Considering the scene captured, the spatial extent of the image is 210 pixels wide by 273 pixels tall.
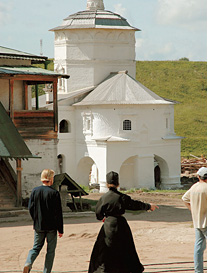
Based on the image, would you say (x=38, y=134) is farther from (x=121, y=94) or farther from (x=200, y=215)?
(x=200, y=215)

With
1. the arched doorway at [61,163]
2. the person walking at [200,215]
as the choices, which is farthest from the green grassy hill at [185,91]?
the person walking at [200,215]

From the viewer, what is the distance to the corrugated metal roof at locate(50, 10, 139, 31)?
39281mm

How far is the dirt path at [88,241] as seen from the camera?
12.7 meters

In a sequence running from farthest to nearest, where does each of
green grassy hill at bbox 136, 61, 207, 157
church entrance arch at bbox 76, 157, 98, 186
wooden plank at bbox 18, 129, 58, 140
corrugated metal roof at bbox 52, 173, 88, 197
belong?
green grassy hill at bbox 136, 61, 207, 157
church entrance arch at bbox 76, 157, 98, 186
wooden plank at bbox 18, 129, 58, 140
corrugated metal roof at bbox 52, 173, 88, 197

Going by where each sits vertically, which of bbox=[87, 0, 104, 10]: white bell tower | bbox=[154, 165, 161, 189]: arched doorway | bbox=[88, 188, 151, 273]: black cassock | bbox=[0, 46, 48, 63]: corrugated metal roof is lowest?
bbox=[154, 165, 161, 189]: arched doorway

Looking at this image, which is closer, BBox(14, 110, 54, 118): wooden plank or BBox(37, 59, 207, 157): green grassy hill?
BBox(14, 110, 54, 118): wooden plank

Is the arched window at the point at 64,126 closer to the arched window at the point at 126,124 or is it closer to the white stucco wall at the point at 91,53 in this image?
the white stucco wall at the point at 91,53

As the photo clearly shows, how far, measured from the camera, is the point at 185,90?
69.4m

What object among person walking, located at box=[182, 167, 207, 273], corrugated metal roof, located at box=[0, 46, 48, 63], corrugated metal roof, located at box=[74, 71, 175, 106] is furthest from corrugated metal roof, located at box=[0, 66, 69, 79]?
person walking, located at box=[182, 167, 207, 273]

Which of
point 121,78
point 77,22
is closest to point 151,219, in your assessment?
point 121,78

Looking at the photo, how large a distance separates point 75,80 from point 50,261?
98.7 ft

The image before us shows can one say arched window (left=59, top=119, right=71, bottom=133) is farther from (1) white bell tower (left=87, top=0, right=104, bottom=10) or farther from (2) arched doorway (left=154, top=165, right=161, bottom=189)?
(1) white bell tower (left=87, top=0, right=104, bottom=10)

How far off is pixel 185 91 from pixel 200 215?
5951 centimetres

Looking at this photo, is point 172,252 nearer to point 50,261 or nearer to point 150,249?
point 150,249
